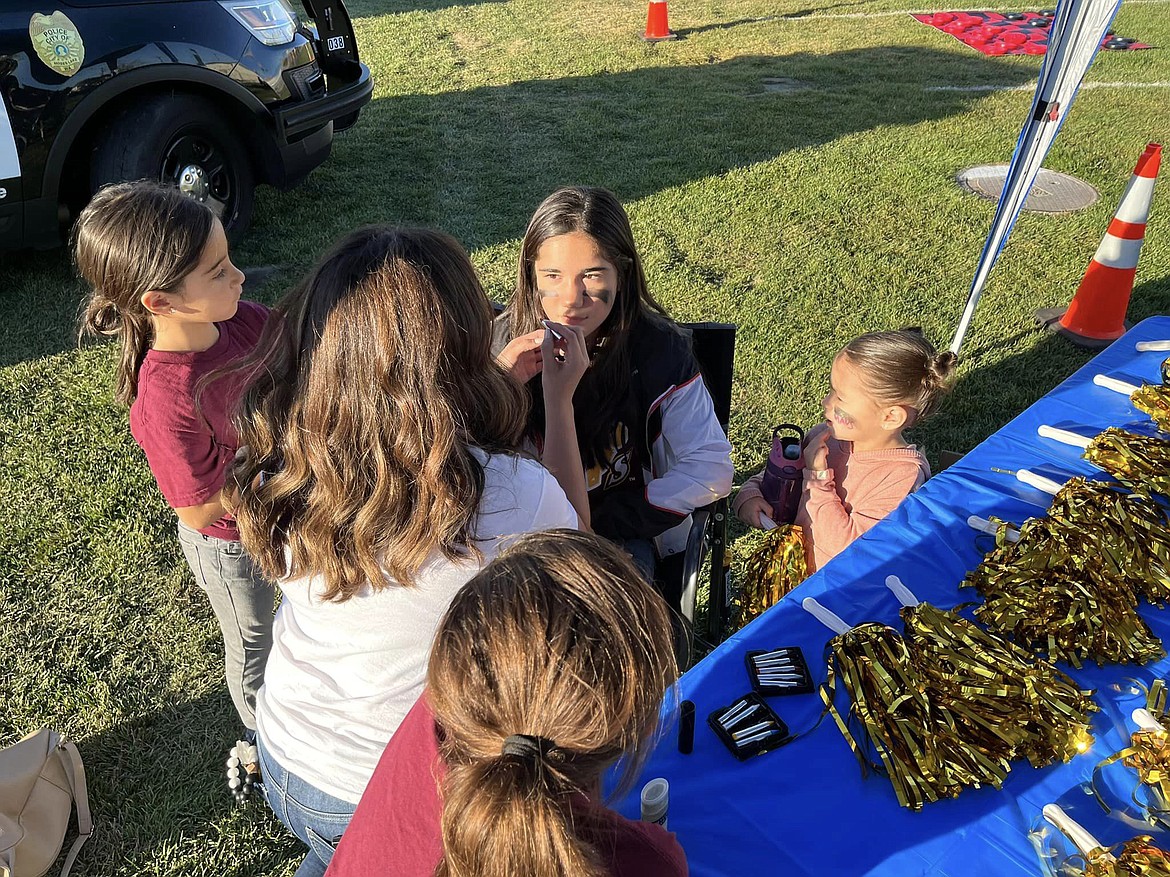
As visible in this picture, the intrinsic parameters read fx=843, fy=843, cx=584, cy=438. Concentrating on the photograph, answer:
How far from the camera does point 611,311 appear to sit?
217 centimetres

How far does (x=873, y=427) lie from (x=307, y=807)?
5.59 feet

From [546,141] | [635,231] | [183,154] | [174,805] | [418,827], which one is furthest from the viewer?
[546,141]

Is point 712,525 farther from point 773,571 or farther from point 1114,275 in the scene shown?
point 1114,275

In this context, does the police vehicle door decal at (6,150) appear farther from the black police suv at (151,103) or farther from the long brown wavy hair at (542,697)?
the long brown wavy hair at (542,697)

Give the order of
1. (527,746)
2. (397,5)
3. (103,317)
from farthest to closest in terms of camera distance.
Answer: (397,5) < (103,317) < (527,746)

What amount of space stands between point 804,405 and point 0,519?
323cm

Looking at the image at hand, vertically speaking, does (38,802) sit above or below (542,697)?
below

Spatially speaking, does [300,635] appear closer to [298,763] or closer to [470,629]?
[298,763]

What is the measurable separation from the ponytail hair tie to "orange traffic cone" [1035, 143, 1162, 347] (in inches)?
163

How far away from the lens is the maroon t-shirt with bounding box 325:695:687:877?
103 cm

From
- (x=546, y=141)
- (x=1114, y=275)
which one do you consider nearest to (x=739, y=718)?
(x=1114, y=275)

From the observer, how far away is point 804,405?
3.74 m

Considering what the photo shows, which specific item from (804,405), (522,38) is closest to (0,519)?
(804,405)

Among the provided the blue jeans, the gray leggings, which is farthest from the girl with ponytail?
the gray leggings
